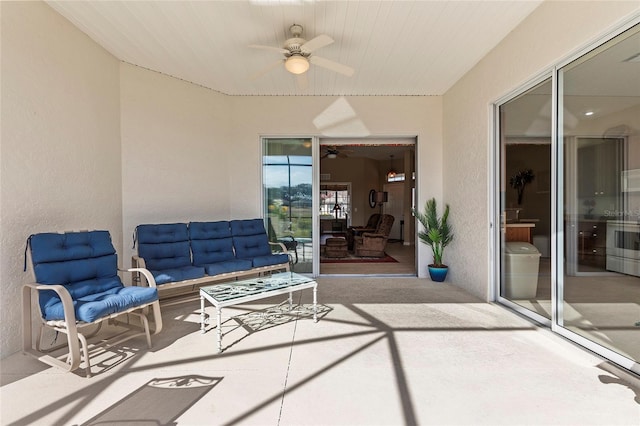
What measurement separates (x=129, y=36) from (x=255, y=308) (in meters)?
3.24

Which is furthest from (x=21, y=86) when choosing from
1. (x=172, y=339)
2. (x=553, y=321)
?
(x=553, y=321)

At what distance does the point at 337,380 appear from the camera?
6.91 feet

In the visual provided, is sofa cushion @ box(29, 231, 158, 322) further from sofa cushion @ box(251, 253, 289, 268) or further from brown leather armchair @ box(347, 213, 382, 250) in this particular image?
brown leather armchair @ box(347, 213, 382, 250)

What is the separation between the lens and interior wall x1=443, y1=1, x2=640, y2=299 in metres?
2.46

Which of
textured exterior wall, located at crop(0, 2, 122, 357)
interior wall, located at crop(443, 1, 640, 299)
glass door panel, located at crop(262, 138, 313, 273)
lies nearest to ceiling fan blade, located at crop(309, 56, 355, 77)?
interior wall, located at crop(443, 1, 640, 299)

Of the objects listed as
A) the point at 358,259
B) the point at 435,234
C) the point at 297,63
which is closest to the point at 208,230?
the point at 297,63

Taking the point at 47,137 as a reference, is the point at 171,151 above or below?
above

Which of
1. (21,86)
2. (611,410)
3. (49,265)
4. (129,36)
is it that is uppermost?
(129,36)

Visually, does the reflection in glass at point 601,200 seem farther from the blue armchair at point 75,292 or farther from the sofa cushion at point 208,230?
the sofa cushion at point 208,230

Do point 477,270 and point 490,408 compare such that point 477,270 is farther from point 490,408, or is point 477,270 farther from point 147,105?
point 147,105

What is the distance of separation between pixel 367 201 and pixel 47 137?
10057mm

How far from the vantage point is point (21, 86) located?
260 centimetres

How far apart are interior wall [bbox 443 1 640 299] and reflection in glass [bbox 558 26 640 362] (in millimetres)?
221

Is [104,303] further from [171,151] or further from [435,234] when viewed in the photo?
[435,234]
